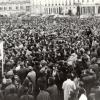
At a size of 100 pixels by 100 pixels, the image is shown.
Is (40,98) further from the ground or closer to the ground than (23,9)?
closer to the ground

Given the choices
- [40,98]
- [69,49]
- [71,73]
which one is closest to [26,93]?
[40,98]

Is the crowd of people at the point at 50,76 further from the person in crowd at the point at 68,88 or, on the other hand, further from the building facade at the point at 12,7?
the building facade at the point at 12,7

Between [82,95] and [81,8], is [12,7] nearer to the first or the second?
[81,8]

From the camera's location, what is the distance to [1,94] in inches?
295

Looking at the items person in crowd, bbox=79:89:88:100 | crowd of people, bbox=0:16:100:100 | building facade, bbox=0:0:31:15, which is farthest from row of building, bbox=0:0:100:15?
person in crowd, bbox=79:89:88:100

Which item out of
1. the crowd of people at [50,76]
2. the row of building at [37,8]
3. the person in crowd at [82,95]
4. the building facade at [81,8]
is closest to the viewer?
the person in crowd at [82,95]

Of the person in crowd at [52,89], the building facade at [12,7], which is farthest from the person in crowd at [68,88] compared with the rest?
the building facade at [12,7]

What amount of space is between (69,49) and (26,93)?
15.2ft

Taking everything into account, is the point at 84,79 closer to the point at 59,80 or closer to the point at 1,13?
the point at 59,80

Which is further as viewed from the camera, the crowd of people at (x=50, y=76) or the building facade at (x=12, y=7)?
the building facade at (x=12, y=7)

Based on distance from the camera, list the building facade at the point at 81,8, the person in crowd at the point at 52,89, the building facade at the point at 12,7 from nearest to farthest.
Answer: the person in crowd at the point at 52,89, the building facade at the point at 81,8, the building facade at the point at 12,7

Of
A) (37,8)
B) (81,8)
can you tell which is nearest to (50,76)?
(37,8)

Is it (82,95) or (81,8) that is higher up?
(81,8)

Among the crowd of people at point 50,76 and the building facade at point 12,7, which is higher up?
the building facade at point 12,7
